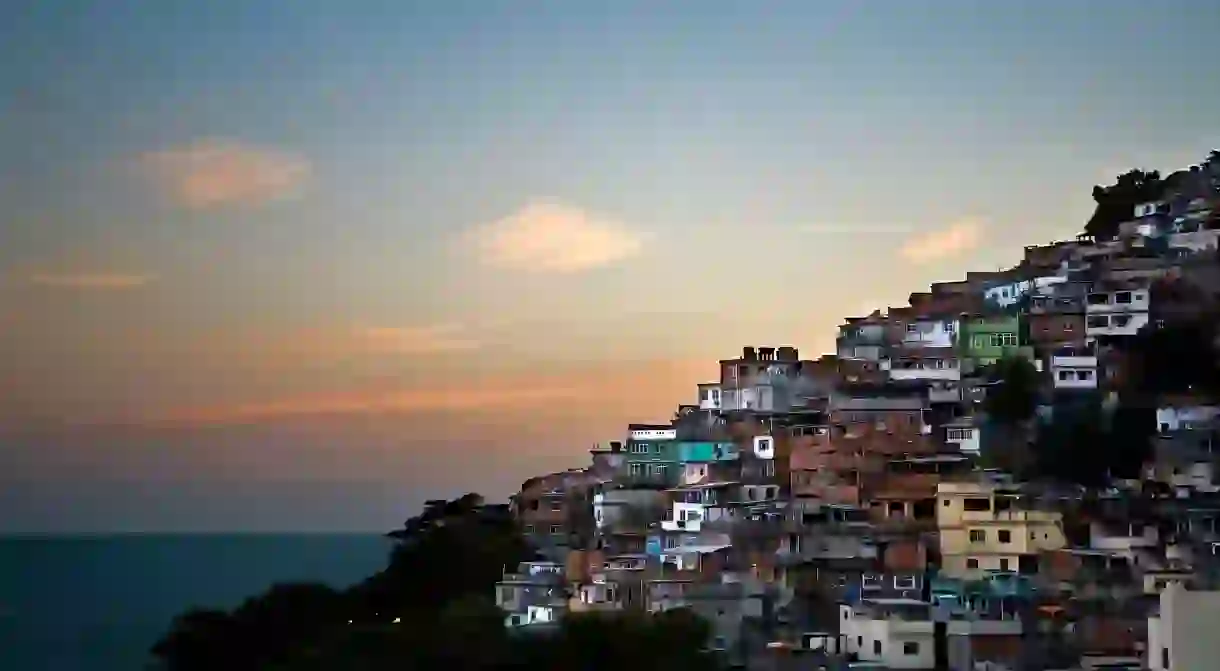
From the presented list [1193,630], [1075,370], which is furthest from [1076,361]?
[1193,630]

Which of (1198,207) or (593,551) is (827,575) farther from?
(1198,207)

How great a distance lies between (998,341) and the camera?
1778 centimetres

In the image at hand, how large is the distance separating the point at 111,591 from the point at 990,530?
23.3m

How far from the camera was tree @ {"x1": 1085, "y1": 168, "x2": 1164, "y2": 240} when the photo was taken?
72.0 feet

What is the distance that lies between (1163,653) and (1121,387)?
782 cm

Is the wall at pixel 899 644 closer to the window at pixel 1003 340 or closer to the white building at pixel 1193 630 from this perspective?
the white building at pixel 1193 630

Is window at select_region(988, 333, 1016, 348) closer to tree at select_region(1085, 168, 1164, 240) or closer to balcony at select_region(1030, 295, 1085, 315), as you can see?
balcony at select_region(1030, 295, 1085, 315)

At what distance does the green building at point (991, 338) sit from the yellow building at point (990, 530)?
4608 millimetres

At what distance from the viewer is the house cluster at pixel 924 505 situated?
11039mm

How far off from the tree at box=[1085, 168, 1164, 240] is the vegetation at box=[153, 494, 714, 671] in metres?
10.2

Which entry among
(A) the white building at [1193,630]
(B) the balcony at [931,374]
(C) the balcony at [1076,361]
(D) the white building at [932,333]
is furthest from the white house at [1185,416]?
(A) the white building at [1193,630]

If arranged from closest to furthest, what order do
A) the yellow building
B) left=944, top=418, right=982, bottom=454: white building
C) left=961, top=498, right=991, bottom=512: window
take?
1. the yellow building
2. left=961, top=498, right=991, bottom=512: window
3. left=944, top=418, right=982, bottom=454: white building

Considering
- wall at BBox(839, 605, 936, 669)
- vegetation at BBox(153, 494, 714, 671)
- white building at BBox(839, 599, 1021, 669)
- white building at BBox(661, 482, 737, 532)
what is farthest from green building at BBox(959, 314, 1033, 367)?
wall at BBox(839, 605, 936, 669)

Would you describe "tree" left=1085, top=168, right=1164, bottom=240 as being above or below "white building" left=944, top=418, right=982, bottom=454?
above
